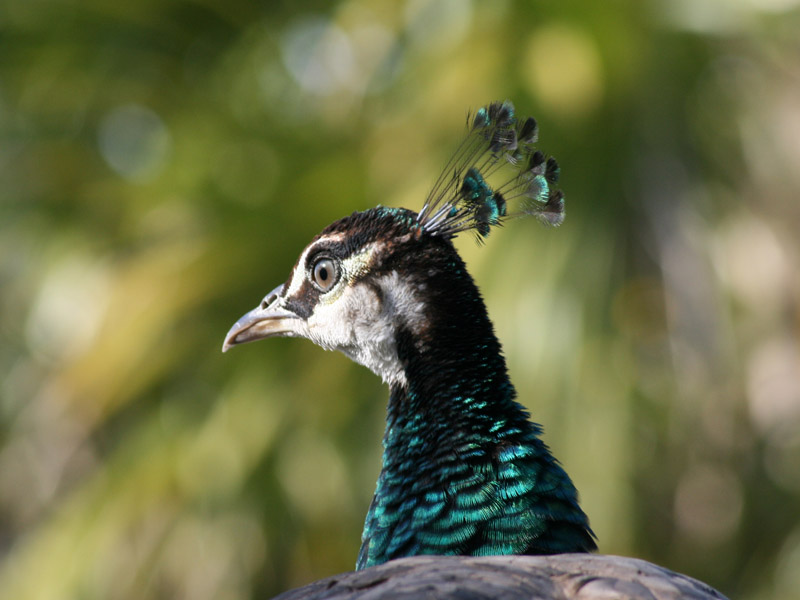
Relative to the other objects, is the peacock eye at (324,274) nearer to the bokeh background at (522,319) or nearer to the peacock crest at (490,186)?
the peacock crest at (490,186)

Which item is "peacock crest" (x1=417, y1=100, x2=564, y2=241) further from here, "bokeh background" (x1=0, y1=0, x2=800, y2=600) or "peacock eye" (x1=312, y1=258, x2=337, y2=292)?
"bokeh background" (x1=0, y1=0, x2=800, y2=600)

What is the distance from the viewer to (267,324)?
76.8 inches

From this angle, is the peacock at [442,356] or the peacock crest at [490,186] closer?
the peacock at [442,356]

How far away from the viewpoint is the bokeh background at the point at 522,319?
10.3 ft

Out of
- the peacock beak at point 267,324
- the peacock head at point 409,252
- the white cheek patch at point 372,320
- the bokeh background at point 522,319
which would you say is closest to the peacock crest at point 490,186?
the peacock head at point 409,252

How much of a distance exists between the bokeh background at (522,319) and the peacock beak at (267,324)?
128cm

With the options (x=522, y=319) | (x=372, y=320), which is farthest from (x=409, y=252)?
(x=522, y=319)

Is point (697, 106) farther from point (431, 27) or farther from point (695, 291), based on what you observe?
point (431, 27)

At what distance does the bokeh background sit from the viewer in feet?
10.3

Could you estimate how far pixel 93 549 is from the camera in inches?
140

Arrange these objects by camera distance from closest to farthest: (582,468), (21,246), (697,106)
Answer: (582,468) < (697,106) < (21,246)

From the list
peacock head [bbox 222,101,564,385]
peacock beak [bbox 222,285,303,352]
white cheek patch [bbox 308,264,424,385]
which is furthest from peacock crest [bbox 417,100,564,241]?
peacock beak [bbox 222,285,303,352]

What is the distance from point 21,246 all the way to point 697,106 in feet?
12.8

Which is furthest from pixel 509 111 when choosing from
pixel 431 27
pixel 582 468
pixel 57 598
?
pixel 57 598
